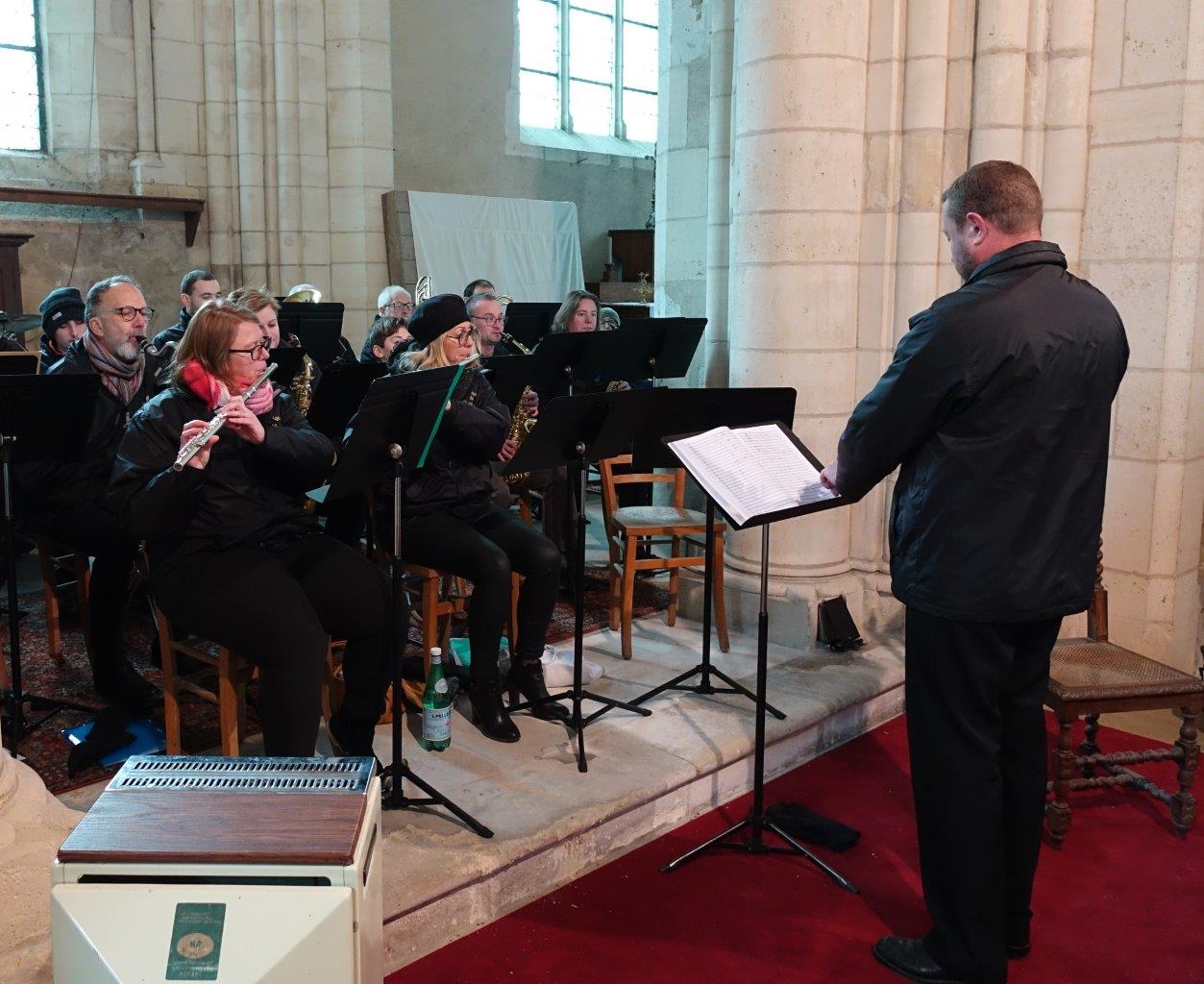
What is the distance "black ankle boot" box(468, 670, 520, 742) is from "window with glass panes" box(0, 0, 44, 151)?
6.67 metres

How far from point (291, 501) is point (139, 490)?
0.44m

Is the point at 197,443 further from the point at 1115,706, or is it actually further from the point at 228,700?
the point at 1115,706

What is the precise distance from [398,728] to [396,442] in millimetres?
751

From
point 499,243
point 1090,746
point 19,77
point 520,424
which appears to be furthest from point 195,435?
point 499,243

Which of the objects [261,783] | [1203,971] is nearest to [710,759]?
[1203,971]

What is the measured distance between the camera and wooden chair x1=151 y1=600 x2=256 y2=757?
313 cm

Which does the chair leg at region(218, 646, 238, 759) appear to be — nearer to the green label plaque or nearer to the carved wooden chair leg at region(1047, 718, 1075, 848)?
the green label plaque

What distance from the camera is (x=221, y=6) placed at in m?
8.32

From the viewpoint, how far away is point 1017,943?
274 centimetres

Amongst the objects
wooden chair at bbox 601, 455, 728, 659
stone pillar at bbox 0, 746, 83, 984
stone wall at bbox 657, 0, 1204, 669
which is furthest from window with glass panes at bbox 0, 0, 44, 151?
stone pillar at bbox 0, 746, 83, 984

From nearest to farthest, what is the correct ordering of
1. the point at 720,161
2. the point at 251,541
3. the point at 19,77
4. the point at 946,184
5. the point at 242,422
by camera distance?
1. the point at 242,422
2. the point at 251,541
3. the point at 946,184
4. the point at 720,161
5. the point at 19,77

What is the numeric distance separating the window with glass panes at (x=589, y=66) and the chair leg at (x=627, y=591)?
824cm

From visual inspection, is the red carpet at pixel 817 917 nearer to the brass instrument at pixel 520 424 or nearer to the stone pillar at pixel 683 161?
the brass instrument at pixel 520 424

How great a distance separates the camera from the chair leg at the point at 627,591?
4.42m
